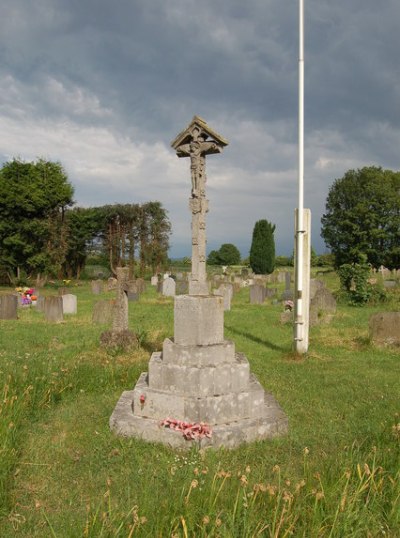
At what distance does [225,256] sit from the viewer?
63.5m

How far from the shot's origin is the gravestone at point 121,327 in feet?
28.5

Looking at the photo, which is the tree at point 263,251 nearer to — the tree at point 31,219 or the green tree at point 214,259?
the green tree at point 214,259

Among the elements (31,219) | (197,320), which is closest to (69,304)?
(197,320)

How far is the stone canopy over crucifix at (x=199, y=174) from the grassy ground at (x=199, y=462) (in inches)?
87.5

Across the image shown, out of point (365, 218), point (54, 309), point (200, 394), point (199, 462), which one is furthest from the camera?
point (365, 218)

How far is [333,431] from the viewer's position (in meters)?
4.57

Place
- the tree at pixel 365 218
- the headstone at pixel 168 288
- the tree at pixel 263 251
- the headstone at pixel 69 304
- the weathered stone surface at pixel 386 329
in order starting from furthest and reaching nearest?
the tree at pixel 263 251 → the tree at pixel 365 218 → the headstone at pixel 168 288 → the headstone at pixel 69 304 → the weathered stone surface at pixel 386 329

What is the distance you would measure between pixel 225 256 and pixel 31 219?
126 feet

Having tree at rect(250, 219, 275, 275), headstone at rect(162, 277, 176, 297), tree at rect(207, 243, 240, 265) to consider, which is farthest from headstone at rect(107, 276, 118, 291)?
tree at rect(207, 243, 240, 265)

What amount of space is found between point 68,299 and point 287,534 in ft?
44.9

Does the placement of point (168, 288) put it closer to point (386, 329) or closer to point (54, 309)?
point (54, 309)

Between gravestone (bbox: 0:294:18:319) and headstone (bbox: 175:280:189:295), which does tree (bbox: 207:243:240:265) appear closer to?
headstone (bbox: 175:280:189:295)

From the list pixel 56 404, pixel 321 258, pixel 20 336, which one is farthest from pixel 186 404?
pixel 321 258

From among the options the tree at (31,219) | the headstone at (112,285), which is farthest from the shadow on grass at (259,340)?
the tree at (31,219)
